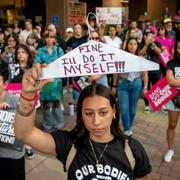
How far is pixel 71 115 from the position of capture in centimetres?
669

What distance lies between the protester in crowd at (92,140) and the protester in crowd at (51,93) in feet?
11.0

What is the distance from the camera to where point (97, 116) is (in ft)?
5.93

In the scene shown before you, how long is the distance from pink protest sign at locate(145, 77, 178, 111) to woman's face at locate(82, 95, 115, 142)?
2469 mm

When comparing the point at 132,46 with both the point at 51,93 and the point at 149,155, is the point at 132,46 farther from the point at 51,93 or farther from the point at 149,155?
the point at 149,155

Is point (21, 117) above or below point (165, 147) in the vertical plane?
above

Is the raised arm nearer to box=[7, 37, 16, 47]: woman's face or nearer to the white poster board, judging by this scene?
box=[7, 37, 16, 47]: woman's face

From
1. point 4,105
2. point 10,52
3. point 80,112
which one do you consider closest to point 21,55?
point 10,52

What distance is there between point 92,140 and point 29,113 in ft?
1.35

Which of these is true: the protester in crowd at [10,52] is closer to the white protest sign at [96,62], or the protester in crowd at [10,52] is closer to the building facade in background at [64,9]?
the white protest sign at [96,62]

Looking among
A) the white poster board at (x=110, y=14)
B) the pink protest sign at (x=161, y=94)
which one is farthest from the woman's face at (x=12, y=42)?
the pink protest sign at (x=161, y=94)

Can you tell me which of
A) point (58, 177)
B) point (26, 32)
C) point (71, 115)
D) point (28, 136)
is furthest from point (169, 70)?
point (26, 32)

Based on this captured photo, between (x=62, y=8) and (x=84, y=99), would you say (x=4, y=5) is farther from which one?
(x=84, y=99)

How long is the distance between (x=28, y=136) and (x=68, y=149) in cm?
24

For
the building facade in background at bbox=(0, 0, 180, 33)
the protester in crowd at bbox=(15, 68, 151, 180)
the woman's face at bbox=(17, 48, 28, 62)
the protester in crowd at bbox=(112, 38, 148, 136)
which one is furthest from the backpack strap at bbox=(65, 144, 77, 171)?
the building facade in background at bbox=(0, 0, 180, 33)
